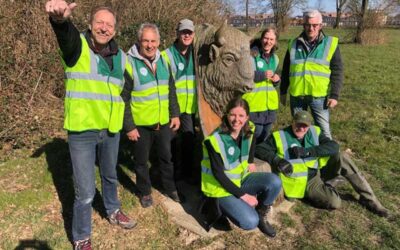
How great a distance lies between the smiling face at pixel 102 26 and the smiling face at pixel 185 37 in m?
1.20

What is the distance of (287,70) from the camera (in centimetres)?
563

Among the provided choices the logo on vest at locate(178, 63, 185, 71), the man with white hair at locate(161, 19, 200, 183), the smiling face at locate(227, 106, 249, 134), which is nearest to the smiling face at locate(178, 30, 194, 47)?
the man with white hair at locate(161, 19, 200, 183)

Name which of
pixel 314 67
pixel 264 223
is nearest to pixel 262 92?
pixel 314 67

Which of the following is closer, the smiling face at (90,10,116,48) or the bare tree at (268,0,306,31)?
the smiling face at (90,10,116,48)

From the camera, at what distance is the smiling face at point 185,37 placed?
457 cm

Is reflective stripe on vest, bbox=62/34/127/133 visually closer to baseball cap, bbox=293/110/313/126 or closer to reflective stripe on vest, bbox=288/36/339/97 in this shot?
baseball cap, bbox=293/110/313/126

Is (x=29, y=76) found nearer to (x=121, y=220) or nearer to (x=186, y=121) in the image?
(x=186, y=121)

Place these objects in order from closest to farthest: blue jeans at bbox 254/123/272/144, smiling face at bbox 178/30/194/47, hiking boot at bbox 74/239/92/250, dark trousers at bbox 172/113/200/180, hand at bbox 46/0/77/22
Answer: hand at bbox 46/0/77/22, hiking boot at bbox 74/239/92/250, smiling face at bbox 178/30/194/47, dark trousers at bbox 172/113/200/180, blue jeans at bbox 254/123/272/144

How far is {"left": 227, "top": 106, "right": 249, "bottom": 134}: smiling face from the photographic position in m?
4.08

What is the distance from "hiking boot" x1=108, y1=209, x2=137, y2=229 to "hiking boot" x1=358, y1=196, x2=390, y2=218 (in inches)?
114

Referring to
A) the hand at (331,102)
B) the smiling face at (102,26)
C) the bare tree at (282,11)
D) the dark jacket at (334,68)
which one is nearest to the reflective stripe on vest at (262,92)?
the dark jacket at (334,68)

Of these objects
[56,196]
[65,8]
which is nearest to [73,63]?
[65,8]

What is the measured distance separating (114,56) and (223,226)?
223 cm

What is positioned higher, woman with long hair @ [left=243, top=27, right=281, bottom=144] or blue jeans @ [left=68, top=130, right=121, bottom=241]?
woman with long hair @ [left=243, top=27, right=281, bottom=144]
